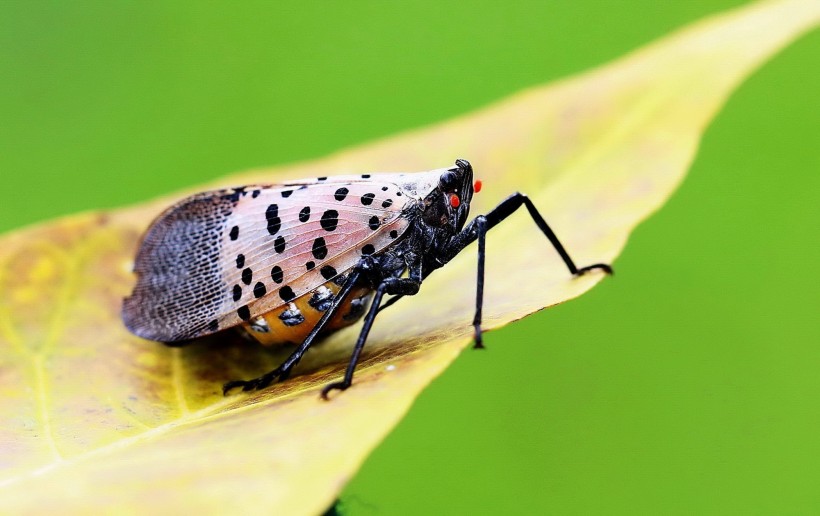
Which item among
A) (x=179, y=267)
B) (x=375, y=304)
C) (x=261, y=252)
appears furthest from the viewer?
(x=179, y=267)

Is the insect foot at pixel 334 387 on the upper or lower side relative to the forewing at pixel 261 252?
lower

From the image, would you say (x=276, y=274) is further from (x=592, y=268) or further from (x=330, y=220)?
(x=592, y=268)

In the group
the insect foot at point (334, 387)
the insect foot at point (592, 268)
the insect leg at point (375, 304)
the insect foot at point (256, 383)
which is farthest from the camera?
the insect foot at point (256, 383)

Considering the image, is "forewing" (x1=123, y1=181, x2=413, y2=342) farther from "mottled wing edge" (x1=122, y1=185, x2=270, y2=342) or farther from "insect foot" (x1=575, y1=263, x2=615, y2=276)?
"insect foot" (x1=575, y1=263, x2=615, y2=276)

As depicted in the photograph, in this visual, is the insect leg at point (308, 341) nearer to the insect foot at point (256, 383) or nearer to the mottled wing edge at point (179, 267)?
the insect foot at point (256, 383)

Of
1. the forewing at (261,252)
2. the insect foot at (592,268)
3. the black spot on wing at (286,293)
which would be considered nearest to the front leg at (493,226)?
the insect foot at (592,268)

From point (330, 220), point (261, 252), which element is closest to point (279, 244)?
point (261, 252)

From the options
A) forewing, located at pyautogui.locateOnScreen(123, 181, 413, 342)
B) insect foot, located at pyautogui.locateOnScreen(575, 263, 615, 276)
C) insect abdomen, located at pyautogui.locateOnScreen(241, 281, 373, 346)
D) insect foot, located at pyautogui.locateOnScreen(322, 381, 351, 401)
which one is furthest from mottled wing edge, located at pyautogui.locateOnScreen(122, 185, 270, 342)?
insect foot, located at pyautogui.locateOnScreen(575, 263, 615, 276)

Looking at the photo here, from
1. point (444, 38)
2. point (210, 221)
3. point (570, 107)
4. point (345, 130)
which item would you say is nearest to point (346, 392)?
point (210, 221)
